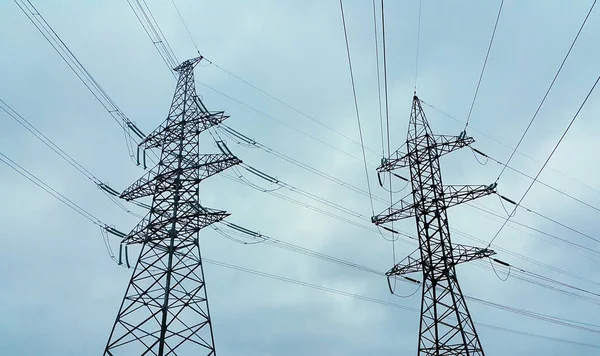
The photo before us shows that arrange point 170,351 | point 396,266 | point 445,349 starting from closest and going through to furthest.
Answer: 1. point 170,351
2. point 445,349
3. point 396,266

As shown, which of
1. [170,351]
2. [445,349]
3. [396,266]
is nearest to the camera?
[170,351]

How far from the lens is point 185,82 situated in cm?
2548

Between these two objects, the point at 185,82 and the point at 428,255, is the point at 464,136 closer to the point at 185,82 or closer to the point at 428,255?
the point at 428,255

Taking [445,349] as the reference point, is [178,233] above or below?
above

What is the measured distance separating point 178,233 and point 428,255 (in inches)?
442

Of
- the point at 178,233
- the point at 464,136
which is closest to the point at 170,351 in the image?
the point at 178,233

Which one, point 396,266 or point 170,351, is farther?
point 396,266

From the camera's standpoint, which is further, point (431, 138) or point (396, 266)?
point (431, 138)

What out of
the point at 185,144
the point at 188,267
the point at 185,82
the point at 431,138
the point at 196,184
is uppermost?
the point at 185,82

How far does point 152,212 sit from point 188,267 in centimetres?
323

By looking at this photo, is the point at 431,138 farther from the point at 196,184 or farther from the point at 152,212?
the point at 152,212

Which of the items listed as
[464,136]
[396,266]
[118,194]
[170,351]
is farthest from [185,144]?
[464,136]

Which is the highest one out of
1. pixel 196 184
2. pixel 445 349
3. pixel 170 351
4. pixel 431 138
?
pixel 431 138

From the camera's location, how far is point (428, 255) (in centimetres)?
2081
